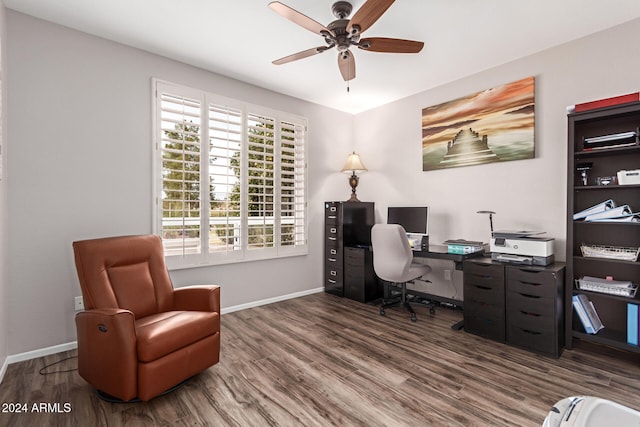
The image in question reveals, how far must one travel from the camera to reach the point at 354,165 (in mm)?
4445

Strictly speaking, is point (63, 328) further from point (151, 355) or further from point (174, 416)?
point (174, 416)

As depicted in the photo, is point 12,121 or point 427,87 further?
point 427,87

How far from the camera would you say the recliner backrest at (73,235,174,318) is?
2117 mm

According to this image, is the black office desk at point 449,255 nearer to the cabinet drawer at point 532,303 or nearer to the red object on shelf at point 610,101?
the cabinet drawer at point 532,303

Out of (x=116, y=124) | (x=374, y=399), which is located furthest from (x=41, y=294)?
(x=374, y=399)

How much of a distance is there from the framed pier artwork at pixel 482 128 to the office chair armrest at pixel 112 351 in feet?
11.5

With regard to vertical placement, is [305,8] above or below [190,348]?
above

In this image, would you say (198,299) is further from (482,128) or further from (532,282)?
(482,128)

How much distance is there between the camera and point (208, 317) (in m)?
2.21

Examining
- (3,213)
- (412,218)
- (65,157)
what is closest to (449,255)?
(412,218)

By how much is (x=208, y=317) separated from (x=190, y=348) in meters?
0.22

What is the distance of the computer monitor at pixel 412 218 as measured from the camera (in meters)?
3.75

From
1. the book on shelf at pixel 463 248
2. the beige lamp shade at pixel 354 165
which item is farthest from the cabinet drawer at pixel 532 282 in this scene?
the beige lamp shade at pixel 354 165

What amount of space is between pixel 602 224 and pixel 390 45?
235 cm
